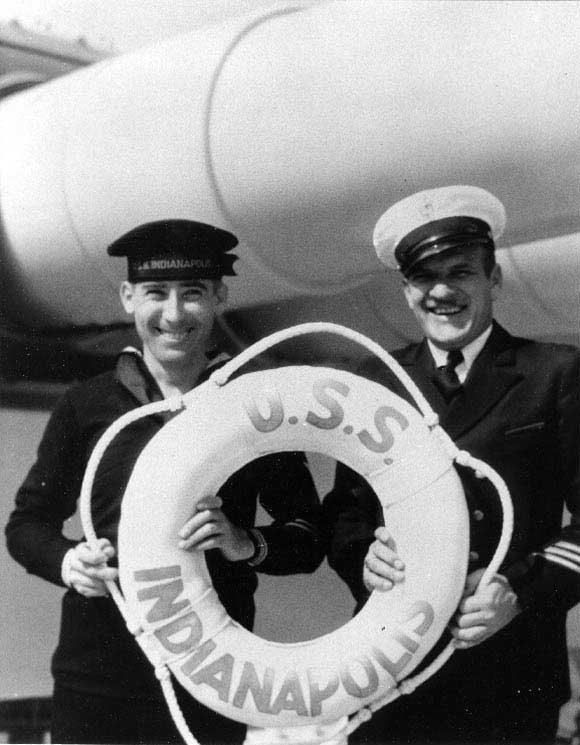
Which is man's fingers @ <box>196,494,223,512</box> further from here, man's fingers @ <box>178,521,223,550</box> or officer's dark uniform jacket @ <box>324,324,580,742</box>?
officer's dark uniform jacket @ <box>324,324,580,742</box>

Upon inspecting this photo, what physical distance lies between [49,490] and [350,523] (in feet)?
1.72

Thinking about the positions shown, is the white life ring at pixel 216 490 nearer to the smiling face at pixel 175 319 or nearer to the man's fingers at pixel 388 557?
the man's fingers at pixel 388 557

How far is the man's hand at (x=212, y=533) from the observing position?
66.8 inches

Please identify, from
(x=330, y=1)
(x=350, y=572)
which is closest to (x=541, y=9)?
(x=330, y=1)

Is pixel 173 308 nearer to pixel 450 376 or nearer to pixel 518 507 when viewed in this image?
pixel 450 376

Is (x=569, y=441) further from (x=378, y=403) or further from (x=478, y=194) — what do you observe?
(x=478, y=194)

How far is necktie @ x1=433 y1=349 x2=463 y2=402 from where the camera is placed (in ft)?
5.68

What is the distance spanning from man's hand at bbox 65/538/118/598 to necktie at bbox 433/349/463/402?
0.61m

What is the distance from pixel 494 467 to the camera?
171cm

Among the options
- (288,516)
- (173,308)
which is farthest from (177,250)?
(288,516)

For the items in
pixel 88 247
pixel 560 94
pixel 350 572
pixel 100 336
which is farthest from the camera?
pixel 100 336

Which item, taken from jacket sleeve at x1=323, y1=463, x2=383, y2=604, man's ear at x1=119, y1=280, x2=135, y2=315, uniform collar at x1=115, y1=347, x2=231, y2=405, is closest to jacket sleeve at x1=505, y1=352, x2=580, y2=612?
jacket sleeve at x1=323, y1=463, x2=383, y2=604

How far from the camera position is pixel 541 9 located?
1.55 m

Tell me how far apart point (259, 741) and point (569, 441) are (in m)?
0.74
